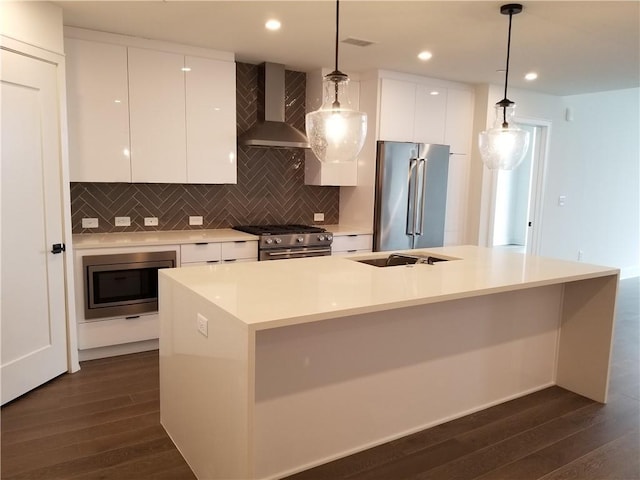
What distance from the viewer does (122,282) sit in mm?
3756

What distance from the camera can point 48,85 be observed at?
10.4 feet

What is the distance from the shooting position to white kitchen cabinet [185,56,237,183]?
4.19 metres

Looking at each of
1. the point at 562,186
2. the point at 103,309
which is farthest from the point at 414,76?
the point at 103,309

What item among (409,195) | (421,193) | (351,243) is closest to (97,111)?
A: (351,243)

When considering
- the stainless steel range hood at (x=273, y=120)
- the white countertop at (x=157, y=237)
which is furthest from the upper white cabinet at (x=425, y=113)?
the white countertop at (x=157, y=237)

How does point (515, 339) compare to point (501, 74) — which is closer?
point (515, 339)

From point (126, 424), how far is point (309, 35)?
3006 mm

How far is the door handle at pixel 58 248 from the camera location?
10.7 feet

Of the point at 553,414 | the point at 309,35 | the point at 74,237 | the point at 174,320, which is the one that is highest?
the point at 309,35

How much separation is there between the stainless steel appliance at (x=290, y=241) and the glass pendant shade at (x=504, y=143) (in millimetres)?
1795

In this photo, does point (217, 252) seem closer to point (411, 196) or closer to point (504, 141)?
point (411, 196)

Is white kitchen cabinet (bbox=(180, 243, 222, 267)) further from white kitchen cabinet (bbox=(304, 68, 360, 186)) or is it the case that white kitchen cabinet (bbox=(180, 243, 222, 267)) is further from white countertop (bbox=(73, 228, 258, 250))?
white kitchen cabinet (bbox=(304, 68, 360, 186))

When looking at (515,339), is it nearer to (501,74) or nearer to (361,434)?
(361,434)

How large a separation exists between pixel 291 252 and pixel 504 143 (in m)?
2.07
